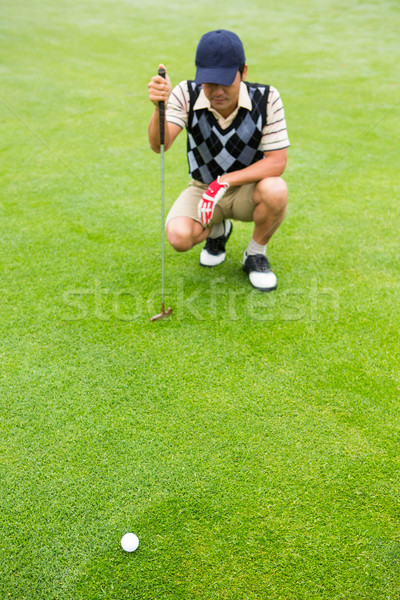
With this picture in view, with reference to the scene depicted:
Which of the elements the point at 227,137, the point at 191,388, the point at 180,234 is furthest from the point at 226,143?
the point at 191,388

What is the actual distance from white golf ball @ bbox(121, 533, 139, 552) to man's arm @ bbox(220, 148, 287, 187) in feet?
5.94

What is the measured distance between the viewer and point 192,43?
360 inches

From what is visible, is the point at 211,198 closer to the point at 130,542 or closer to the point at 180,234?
the point at 180,234

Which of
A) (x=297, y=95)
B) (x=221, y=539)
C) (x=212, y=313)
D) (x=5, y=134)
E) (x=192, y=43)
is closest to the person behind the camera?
(x=221, y=539)

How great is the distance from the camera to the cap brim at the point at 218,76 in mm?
2453

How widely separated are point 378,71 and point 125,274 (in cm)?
613

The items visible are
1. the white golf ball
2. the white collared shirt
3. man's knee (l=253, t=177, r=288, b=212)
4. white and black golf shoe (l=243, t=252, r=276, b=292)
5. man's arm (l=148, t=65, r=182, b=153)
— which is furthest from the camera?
white and black golf shoe (l=243, t=252, r=276, b=292)

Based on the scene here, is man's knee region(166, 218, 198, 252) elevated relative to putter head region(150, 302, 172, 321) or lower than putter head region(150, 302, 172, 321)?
elevated

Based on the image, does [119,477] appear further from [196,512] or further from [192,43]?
[192,43]

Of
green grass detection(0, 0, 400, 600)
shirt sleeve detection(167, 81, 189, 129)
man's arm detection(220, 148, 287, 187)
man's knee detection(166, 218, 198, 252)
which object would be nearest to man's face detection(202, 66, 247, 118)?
shirt sleeve detection(167, 81, 189, 129)

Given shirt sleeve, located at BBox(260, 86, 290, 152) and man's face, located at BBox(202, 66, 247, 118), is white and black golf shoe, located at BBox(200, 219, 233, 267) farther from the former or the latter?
man's face, located at BBox(202, 66, 247, 118)

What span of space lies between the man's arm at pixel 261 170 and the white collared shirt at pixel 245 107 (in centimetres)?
5

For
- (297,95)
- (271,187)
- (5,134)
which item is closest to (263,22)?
(297,95)

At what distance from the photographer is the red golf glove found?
2.71m
